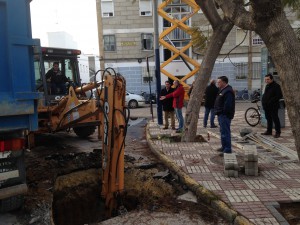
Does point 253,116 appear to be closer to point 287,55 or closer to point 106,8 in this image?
point 287,55

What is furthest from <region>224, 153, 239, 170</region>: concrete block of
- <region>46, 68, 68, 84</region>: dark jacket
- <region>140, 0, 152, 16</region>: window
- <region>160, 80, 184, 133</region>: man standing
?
<region>140, 0, 152, 16</region>: window

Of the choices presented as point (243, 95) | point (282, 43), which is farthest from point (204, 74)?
point (243, 95)

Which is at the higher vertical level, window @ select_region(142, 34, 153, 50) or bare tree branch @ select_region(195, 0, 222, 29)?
window @ select_region(142, 34, 153, 50)

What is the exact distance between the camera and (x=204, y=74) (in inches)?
324

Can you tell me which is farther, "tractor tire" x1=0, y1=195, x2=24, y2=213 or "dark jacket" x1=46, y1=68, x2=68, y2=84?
"dark jacket" x1=46, y1=68, x2=68, y2=84

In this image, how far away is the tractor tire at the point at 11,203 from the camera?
412 cm

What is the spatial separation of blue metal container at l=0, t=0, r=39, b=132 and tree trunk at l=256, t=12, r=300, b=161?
277 centimetres

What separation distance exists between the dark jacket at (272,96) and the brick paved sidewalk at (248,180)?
1228 mm

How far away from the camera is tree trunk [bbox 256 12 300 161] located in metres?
3.56

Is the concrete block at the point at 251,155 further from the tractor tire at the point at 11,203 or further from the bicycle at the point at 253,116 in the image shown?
the bicycle at the point at 253,116

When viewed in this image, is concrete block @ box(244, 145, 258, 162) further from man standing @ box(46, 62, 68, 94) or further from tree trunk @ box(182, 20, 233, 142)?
man standing @ box(46, 62, 68, 94)

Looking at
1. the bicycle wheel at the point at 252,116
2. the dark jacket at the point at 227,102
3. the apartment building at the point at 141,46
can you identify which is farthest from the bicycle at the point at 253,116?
the apartment building at the point at 141,46

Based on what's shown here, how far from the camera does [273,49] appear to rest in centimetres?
368

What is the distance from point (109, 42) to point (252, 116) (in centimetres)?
1846
